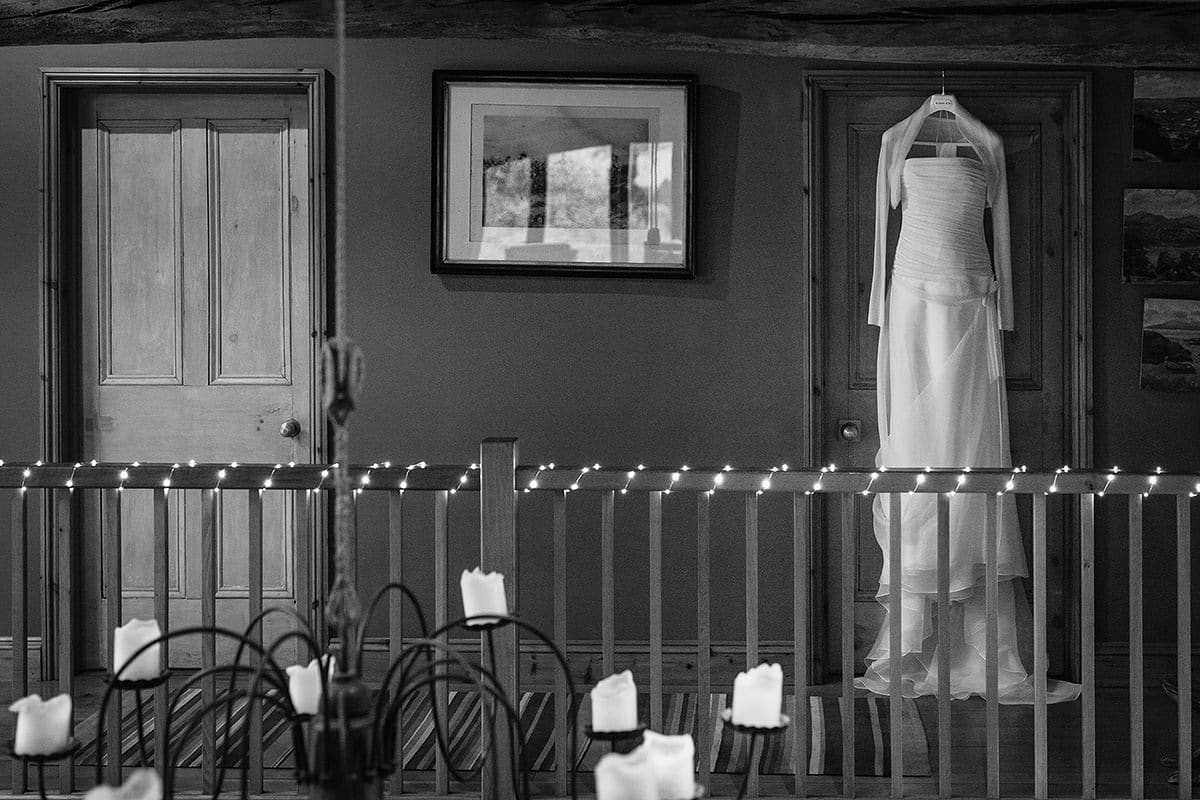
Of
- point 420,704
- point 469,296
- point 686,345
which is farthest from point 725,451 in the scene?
point 420,704

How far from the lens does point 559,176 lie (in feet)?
12.8

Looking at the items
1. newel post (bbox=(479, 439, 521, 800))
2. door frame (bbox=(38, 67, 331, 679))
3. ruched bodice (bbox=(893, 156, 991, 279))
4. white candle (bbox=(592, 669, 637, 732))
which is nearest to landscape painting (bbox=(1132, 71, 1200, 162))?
ruched bodice (bbox=(893, 156, 991, 279))

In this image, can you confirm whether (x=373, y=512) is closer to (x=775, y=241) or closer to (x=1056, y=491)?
(x=775, y=241)

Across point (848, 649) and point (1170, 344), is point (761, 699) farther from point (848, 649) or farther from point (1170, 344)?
point (1170, 344)

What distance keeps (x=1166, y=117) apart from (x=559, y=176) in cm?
203

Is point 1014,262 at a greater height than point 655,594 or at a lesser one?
greater

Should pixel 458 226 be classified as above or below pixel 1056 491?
above

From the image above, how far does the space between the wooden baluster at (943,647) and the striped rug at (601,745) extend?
0.39m

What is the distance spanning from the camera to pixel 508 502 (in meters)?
2.62

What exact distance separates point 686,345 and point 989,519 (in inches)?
58.9

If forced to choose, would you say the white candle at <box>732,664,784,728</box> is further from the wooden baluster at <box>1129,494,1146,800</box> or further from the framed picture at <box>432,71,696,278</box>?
the framed picture at <box>432,71,696,278</box>

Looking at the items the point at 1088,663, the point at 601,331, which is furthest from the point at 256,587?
the point at 1088,663

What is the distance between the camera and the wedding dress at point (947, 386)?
365 centimetres

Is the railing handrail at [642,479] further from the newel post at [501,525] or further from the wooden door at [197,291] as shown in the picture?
the wooden door at [197,291]
